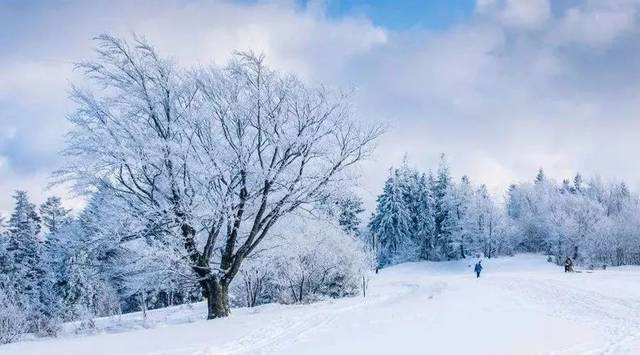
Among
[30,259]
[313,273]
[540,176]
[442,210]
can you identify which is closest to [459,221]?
[442,210]

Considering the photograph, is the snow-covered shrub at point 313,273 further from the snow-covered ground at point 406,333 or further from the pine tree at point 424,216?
the pine tree at point 424,216

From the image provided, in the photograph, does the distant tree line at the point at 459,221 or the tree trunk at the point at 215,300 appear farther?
the distant tree line at the point at 459,221

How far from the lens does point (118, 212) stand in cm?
1672

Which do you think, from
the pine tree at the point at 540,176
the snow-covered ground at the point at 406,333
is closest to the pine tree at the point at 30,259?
the snow-covered ground at the point at 406,333

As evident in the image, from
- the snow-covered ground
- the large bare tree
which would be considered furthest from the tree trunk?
the snow-covered ground

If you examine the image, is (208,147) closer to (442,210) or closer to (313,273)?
(313,273)

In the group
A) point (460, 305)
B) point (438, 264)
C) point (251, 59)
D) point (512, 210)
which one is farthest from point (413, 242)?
point (251, 59)

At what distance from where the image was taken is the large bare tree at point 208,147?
55.5 ft

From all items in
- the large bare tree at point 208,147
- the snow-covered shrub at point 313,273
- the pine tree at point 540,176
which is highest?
the pine tree at point 540,176

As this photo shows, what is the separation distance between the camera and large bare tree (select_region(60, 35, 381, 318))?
16.9 metres

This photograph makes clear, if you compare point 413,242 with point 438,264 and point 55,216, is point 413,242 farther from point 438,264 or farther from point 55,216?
point 55,216

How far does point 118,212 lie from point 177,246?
2280 mm

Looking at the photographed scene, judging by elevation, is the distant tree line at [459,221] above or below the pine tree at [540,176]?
below

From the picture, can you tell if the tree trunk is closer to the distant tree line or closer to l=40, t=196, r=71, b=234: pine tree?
l=40, t=196, r=71, b=234: pine tree
